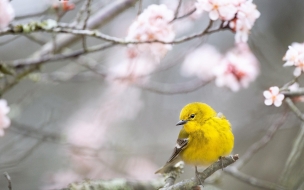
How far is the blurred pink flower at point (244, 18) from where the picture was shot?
A: 1.19 m

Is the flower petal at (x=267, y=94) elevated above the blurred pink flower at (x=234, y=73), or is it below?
below

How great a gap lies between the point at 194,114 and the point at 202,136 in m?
0.07

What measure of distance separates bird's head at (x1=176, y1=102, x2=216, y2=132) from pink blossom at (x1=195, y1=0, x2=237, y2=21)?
260 millimetres

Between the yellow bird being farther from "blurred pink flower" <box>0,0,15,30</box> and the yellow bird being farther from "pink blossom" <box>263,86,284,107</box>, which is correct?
"blurred pink flower" <box>0,0,15,30</box>

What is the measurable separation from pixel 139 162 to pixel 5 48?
1652mm

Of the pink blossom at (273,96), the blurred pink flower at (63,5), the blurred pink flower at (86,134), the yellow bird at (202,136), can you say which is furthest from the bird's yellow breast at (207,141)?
the blurred pink flower at (86,134)

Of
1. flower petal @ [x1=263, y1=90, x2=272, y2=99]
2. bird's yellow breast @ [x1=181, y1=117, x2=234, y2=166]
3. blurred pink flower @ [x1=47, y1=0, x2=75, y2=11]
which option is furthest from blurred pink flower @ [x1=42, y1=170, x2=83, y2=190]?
flower petal @ [x1=263, y1=90, x2=272, y2=99]

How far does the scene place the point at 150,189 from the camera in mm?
1389

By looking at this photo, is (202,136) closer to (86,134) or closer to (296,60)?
(296,60)

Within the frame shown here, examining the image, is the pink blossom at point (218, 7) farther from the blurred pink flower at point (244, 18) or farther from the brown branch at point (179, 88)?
the brown branch at point (179, 88)

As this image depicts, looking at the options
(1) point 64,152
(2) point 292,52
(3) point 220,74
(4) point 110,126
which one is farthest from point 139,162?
(2) point 292,52

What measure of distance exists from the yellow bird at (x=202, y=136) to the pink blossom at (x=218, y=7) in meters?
0.27

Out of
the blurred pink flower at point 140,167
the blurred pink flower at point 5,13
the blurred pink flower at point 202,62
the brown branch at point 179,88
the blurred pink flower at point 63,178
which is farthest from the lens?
the blurred pink flower at point 140,167

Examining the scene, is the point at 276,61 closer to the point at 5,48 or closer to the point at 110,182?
the point at 110,182
